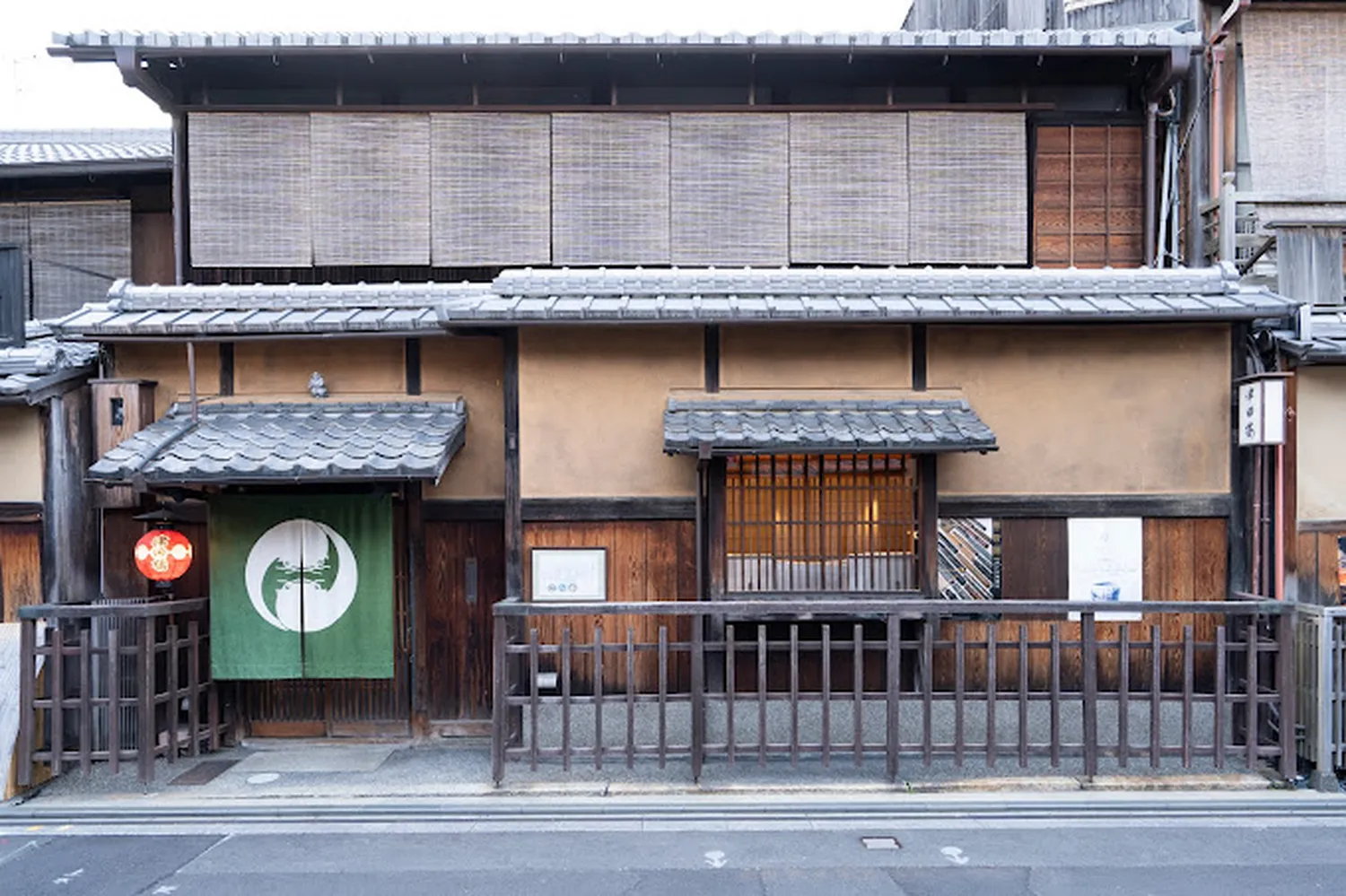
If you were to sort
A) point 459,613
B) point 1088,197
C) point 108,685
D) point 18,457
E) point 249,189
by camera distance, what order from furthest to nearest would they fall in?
point 1088,197 → point 249,189 → point 459,613 → point 18,457 → point 108,685

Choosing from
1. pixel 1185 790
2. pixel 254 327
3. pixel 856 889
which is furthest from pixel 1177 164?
pixel 254 327

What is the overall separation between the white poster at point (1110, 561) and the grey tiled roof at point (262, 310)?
24.4 ft

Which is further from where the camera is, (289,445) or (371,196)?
(371,196)

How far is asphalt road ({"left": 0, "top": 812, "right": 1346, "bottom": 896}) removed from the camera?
261 inches

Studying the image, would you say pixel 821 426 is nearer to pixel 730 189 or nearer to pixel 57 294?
pixel 730 189

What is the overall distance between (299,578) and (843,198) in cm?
804

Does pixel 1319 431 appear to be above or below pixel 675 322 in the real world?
below

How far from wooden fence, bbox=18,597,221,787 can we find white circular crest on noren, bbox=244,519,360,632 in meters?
0.68

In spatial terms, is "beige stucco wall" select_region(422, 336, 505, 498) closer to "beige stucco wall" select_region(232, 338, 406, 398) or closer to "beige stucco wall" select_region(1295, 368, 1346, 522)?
"beige stucco wall" select_region(232, 338, 406, 398)

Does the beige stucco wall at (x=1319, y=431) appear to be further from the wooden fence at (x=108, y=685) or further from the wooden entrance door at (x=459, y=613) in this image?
the wooden fence at (x=108, y=685)

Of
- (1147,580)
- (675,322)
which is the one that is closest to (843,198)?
(675,322)

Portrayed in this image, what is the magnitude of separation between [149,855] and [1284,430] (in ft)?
37.4

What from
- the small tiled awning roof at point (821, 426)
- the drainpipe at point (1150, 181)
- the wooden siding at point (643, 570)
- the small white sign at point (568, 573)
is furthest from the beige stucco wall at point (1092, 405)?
the small white sign at point (568, 573)

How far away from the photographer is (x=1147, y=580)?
951 cm
